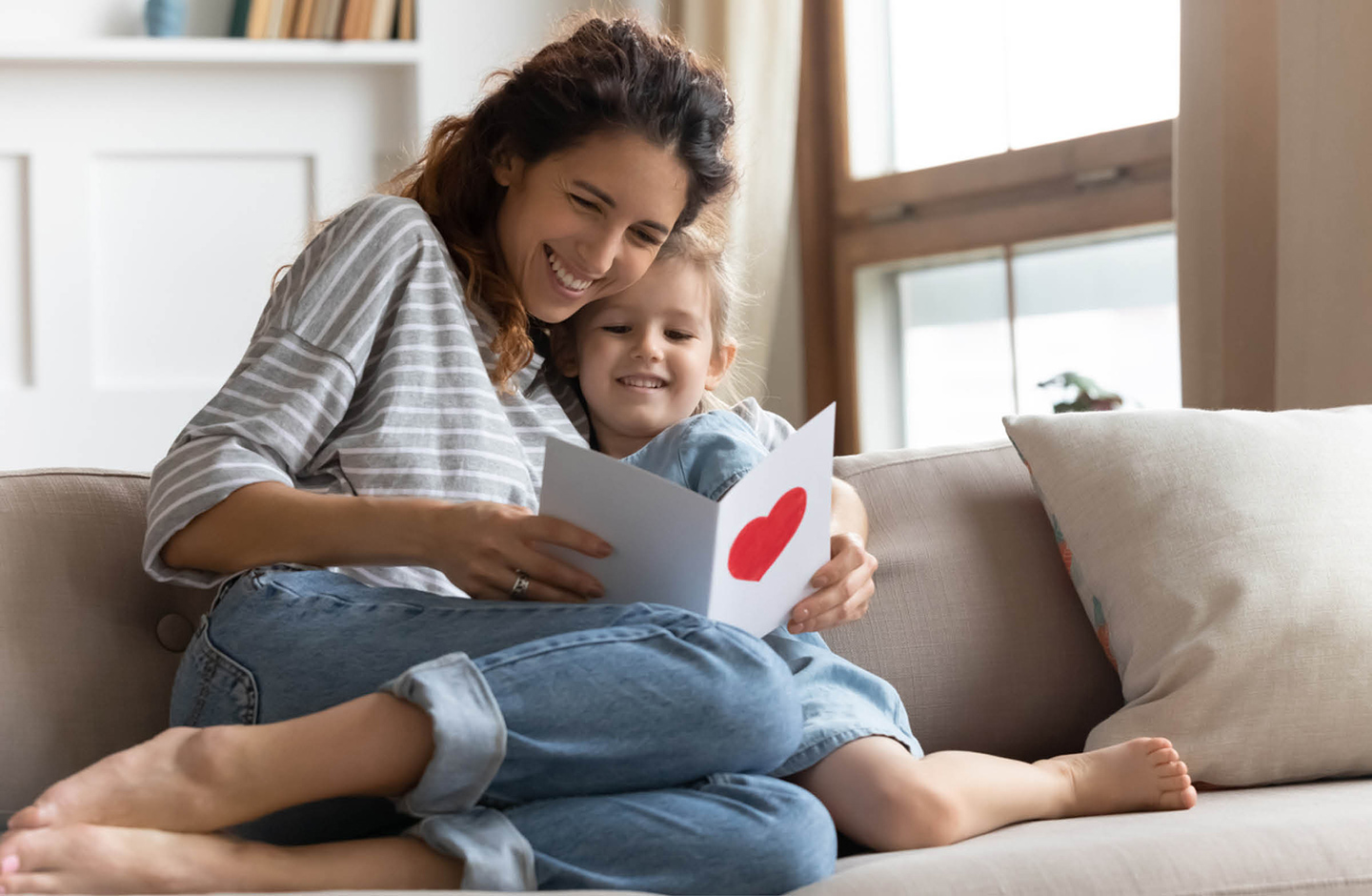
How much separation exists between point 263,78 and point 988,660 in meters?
2.37

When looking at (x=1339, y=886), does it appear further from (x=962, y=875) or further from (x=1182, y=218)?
(x=1182, y=218)

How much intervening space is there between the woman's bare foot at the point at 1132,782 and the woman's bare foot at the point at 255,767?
22.5 inches

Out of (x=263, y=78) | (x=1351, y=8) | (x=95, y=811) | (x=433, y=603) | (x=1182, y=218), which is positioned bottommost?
(x=95, y=811)

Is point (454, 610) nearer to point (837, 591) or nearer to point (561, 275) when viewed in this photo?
point (837, 591)

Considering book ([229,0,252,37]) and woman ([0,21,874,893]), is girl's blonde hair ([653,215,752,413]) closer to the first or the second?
woman ([0,21,874,893])

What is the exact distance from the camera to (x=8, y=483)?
1296 millimetres

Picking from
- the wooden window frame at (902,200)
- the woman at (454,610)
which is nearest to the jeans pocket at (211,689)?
the woman at (454,610)

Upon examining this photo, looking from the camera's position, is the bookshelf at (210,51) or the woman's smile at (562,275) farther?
the bookshelf at (210,51)

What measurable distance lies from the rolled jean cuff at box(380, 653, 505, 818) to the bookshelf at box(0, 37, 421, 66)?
2.50 m

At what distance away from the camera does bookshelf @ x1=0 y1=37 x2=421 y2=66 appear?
2967 millimetres

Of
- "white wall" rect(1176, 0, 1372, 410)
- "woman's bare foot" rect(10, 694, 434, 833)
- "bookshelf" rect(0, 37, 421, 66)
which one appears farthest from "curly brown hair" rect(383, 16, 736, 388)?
"bookshelf" rect(0, 37, 421, 66)

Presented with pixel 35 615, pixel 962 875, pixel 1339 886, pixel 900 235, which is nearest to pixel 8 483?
pixel 35 615

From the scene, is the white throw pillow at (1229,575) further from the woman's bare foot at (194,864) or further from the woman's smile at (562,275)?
the woman's bare foot at (194,864)

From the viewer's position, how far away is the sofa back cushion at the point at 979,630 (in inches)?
54.8
